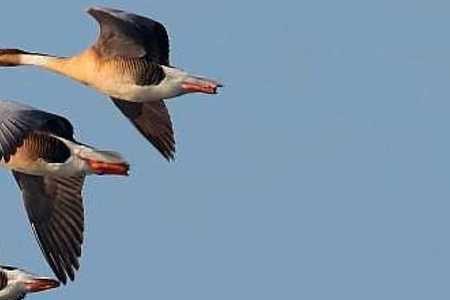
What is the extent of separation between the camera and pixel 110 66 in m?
35.7

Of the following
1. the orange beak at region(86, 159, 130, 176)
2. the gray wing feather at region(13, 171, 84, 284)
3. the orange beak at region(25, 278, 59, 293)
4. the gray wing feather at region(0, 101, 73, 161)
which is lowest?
the orange beak at region(25, 278, 59, 293)

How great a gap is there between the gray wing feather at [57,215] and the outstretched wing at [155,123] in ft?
5.63

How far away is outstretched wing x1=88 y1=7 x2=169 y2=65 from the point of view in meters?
35.5

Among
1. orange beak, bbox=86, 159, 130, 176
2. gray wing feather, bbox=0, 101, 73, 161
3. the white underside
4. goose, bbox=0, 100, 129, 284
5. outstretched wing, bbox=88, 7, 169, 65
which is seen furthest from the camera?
outstretched wing, bbox=88, 7, 169, 65

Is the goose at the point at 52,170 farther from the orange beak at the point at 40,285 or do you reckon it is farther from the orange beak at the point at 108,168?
the orange beak at the point at 40,285

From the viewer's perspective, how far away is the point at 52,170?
34469 mm

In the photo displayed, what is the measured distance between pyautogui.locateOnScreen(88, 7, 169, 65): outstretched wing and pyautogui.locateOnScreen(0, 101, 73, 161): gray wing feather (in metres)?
1.85

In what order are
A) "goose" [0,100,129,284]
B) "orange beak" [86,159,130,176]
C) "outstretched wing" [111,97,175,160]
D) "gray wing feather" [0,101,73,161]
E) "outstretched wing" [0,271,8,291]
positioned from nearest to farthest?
1. "gray wing feather" [0,101,73,161]
2. "goose" [0,100,129,284]
3. "orange beak" [86,159,130,176]
4. "outstretched wing" [0,271,8,291]
5. "outstretched wing" [111,97,175,160]

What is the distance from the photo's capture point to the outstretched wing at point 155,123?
3762 cm

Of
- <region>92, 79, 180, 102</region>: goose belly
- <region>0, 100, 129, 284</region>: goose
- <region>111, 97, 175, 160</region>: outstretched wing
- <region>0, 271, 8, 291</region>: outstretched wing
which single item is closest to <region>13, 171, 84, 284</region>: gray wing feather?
<region>0, 100, 129, 284</region>: goose

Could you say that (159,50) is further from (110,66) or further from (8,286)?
(8,286)

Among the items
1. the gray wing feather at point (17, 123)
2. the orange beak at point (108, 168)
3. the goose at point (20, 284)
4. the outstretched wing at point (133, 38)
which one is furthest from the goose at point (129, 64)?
the goose at point (20, 284)

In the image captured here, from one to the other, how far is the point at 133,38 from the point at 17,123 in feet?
9.42

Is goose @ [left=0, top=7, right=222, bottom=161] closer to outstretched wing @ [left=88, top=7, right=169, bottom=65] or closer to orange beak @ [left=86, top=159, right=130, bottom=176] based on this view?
outstretched wing @ [left=88, top=7, right=169, bottom=65]
